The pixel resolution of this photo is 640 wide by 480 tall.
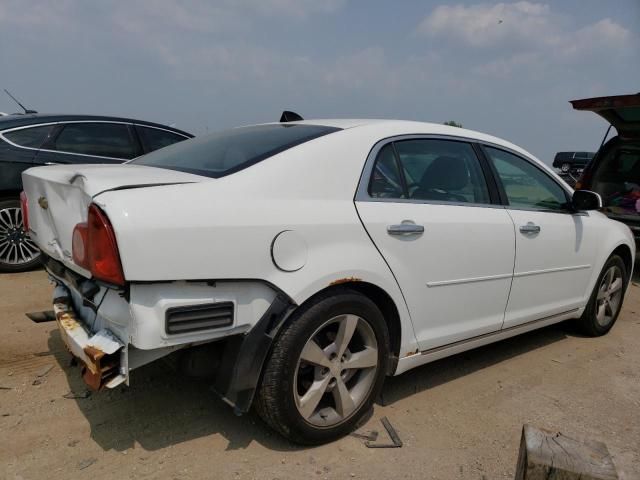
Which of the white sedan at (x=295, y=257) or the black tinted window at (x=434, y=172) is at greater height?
the black tinted window at (x=434, y=172)

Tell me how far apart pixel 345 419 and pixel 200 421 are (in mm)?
756

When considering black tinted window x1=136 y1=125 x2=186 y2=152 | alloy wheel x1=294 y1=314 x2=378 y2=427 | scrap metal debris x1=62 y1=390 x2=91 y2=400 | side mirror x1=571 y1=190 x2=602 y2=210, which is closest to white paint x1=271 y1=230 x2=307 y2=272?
alloy wheel x1=294 y1=314 x2=378 y2=427

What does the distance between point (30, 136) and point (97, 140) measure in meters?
0.67

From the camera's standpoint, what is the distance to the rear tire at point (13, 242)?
5117 mm

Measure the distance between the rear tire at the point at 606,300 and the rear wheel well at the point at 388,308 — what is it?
230cm

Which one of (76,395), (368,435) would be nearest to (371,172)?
(368,435)

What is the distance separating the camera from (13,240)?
516cm

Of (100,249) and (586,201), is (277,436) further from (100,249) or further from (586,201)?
(586,201)

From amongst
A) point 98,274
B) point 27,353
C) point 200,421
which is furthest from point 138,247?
point 27,353

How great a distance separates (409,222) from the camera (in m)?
2.71

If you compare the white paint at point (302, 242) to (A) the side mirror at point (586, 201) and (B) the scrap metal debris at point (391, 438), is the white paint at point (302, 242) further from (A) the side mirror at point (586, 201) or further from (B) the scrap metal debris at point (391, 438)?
(A) the side mirror at point (586, 201)

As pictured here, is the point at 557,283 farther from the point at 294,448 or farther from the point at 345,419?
the point at 294,448

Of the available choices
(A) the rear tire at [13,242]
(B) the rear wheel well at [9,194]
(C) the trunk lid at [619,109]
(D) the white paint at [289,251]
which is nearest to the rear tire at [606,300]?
(C) the trunk lid at [619,109]

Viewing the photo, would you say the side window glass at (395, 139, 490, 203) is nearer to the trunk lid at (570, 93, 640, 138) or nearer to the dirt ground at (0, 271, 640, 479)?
the dirt ground at (0, 271, 640, 479)
